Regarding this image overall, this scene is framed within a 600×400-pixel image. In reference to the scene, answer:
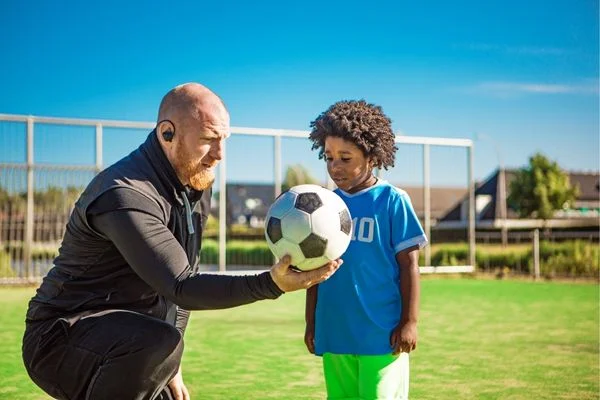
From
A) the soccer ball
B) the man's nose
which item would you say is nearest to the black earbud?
the man's nose

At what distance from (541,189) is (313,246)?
1970 inches

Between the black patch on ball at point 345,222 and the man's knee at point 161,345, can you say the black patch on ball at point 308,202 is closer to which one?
the black patch on ball at point 345,222

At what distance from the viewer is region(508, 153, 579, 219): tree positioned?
168 feet

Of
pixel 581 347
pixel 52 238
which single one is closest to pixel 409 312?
pixel 581 347

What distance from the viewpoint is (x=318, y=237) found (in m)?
3.30

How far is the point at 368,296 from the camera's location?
4066 mm

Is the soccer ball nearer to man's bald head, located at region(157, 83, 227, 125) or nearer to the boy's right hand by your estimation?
man's bald head, located at region(157, 83, 227, 125)


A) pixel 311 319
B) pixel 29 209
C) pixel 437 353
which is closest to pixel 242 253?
pixel 29 209

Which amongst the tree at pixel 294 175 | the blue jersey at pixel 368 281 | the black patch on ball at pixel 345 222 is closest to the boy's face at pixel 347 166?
the blue jersey at pixel 368 281

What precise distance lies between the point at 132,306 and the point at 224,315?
8320mm

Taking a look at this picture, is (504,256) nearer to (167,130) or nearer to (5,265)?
(5,265)

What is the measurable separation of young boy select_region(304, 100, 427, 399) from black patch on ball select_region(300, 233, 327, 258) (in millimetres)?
840

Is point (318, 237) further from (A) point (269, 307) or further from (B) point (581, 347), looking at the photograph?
(A) point (269, 307)

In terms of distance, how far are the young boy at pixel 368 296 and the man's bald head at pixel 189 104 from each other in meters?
1.04
